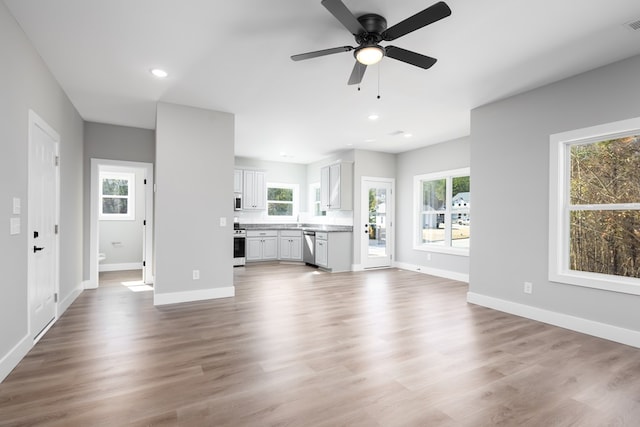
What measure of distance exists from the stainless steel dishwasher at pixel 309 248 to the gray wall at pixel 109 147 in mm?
3720

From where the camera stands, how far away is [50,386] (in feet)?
7.27

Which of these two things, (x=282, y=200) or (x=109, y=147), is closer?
(x=109, y=147)

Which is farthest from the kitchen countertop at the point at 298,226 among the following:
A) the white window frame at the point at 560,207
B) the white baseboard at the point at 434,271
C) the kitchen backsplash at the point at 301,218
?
the white window frame at the point at 560,207

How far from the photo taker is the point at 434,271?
658cm

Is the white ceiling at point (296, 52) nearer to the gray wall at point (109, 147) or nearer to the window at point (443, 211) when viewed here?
the gray wall at point (109, 147)

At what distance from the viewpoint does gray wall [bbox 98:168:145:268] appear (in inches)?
270

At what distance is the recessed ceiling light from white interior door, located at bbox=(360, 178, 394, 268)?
15.2ft

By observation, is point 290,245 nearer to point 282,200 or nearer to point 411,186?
point 282,200

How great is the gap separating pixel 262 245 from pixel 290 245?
718mm

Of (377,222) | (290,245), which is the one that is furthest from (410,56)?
(290,245)

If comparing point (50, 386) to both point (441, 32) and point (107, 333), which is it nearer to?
point (107, 333)

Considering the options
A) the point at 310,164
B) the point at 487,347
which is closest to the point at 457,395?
the point at 487,347

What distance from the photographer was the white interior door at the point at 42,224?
2.90 meters

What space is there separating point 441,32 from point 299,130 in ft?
11.0
